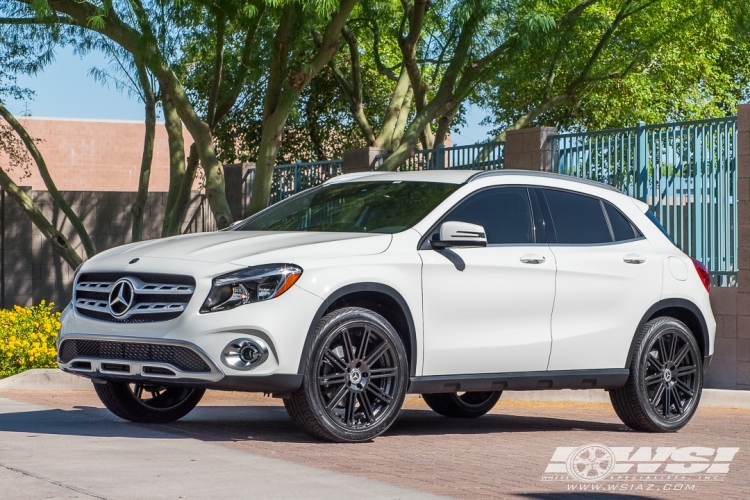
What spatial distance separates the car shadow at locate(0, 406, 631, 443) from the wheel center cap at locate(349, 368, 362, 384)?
53cm

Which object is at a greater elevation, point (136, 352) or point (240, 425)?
point (136, 352)

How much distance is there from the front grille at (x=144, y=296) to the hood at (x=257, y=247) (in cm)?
17

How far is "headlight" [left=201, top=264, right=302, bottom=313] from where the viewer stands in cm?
738

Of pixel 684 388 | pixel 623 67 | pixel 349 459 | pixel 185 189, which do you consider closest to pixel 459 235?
pixel 349 459

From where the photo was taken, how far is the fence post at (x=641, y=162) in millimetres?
13586

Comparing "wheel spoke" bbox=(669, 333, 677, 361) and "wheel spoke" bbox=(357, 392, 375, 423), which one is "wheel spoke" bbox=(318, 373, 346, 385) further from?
"wheel spoke" bbox=(669, 333, 677, 361)

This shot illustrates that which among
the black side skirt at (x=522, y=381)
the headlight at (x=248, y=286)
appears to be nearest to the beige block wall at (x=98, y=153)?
the black side skirt at (x=522, y=381)

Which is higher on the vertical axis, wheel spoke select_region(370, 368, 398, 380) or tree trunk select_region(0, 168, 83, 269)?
tree trunk select_region(0, 168, 83, 269)

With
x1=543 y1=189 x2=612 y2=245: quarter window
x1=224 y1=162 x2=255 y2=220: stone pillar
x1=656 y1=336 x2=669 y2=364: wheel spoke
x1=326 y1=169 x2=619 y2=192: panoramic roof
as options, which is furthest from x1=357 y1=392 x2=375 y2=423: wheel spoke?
x1=224 y1=162 x2=255 y2=220: stone pillar

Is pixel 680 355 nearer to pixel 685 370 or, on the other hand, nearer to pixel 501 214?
pixel 685 370

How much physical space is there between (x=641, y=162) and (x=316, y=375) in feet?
23.2

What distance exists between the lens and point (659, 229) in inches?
385

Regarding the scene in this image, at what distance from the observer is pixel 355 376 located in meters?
7.72

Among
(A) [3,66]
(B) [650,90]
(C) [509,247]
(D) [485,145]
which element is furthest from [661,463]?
(B) [650,90]
